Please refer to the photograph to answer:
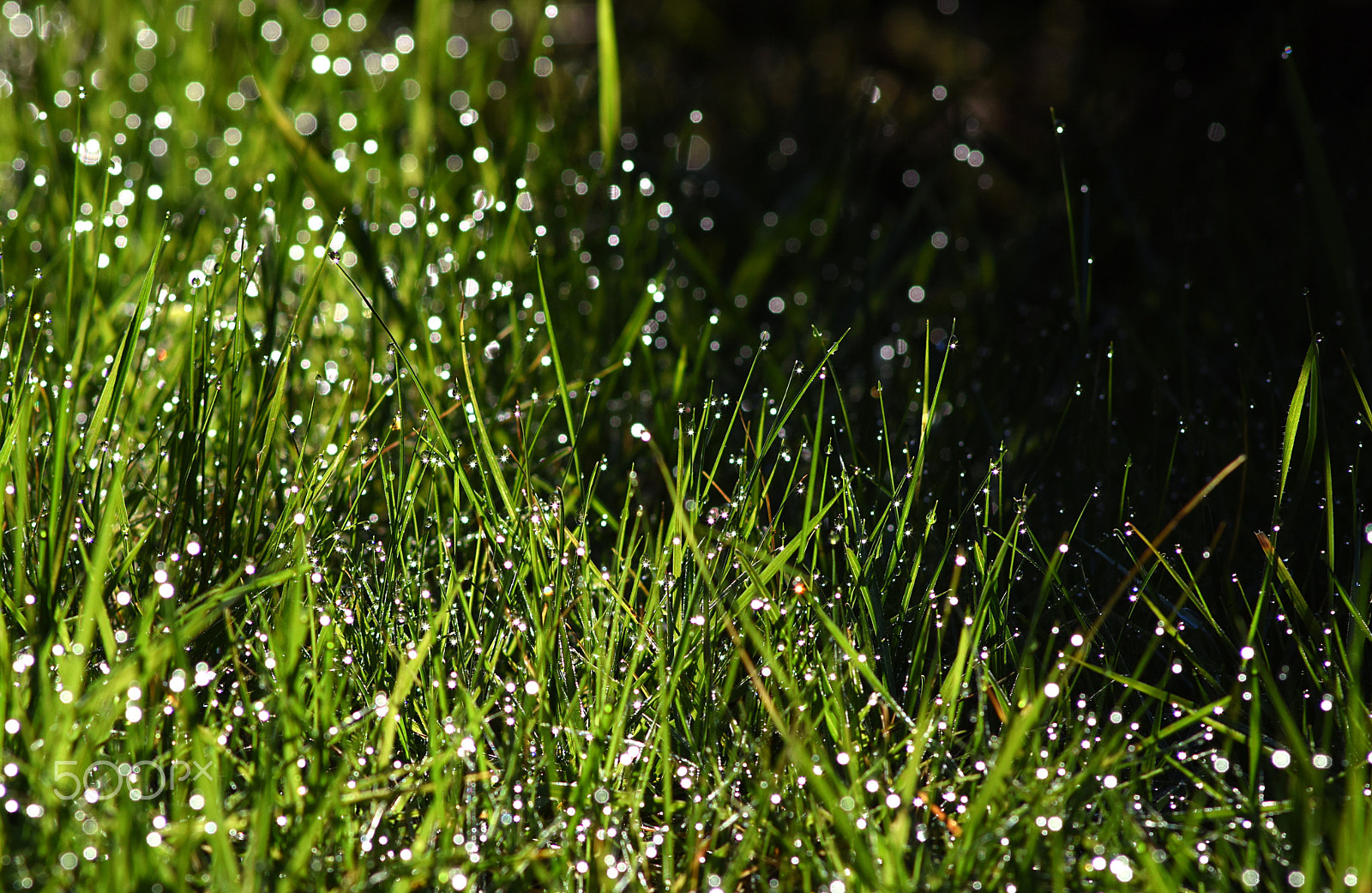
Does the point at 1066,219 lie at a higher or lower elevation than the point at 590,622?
higher

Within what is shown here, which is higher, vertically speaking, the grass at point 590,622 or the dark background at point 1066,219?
the dark background at point 1066,219

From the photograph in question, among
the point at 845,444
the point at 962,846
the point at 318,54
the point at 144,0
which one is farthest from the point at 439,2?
the point at 962,846

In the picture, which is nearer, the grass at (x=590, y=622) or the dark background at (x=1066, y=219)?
the grass at (x=590, y=622)

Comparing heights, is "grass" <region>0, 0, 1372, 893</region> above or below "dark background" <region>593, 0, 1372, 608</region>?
below

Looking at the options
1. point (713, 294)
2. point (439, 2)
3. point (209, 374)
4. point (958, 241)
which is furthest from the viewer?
point (439, 2)

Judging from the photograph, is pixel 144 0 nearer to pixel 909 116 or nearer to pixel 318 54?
pixel 318 54

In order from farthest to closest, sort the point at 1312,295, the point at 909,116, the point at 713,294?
the point at 909,116, the point at 713,294, the point at 1312,295

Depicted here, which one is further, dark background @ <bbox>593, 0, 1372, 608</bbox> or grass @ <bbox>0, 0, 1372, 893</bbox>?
dark background @ <bbox>593, 0, 1372, 608</bbox>

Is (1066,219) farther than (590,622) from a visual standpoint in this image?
Yes
